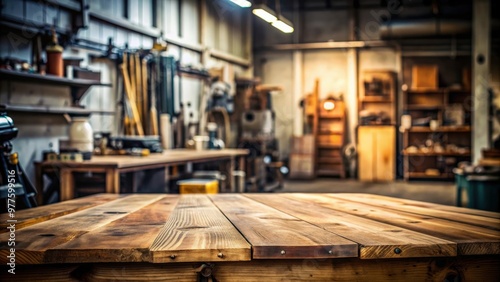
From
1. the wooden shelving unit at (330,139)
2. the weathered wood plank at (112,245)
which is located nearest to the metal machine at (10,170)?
the weathered wood plank at (112,245)

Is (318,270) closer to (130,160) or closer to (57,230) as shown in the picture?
(57,230)

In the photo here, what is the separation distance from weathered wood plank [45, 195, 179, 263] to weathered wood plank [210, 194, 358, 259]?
0.26 metres

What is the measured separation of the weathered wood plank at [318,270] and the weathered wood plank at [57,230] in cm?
14

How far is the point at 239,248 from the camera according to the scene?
1.26 metres

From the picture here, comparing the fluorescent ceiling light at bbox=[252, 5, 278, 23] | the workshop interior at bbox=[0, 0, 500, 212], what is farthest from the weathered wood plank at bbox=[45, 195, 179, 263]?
the fluorescent ceiling light at bbox=[252, 5, 278, 23]

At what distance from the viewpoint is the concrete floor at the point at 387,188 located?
8730mm

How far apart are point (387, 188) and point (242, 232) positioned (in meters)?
8.84

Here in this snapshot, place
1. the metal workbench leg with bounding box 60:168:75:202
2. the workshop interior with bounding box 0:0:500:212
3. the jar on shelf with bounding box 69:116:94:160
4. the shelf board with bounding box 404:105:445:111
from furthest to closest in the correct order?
1. the shelf board with bounding box 404:105:445:111
2. the workshop interior with bounding box 0:0:500:212
3. the jar on shelf with bounding box 69:116:94:160
4. the metal workbench leg with bounding box 60:168:75:202

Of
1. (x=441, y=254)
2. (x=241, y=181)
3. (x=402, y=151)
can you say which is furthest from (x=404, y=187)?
(x=441, y=254)

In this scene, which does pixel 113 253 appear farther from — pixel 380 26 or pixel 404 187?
pixel 380 26

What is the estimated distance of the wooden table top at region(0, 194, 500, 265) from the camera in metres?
1.26

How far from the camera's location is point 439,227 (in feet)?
5.24

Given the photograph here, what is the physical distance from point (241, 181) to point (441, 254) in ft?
20.2

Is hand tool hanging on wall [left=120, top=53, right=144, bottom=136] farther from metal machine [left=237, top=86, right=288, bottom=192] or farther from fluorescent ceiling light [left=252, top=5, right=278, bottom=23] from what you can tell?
metal machine [left=237, top=86, right=288, bottom=192]
